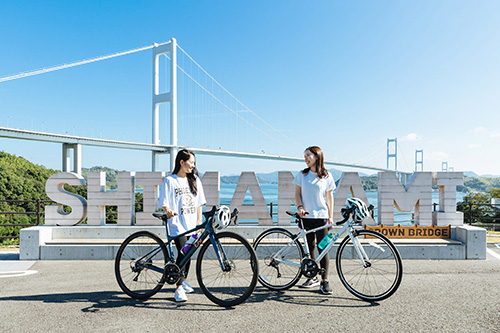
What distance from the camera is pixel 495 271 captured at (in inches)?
170

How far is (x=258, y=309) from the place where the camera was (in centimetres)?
298

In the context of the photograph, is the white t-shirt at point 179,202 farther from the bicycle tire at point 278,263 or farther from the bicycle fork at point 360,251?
the bicycle fork at point 360,251

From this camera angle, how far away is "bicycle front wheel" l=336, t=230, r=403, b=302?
3.15m

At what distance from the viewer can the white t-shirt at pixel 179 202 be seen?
3250 millimetres

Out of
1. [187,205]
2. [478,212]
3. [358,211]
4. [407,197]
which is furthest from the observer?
[478,212]

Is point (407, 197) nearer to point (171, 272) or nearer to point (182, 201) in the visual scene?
point (182, 201)

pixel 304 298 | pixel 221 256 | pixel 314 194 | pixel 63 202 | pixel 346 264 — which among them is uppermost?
pixel 314 194

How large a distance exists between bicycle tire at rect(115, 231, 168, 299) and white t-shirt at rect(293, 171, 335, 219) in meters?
1.43

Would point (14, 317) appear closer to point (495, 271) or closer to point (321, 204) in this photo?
point (321, 204)

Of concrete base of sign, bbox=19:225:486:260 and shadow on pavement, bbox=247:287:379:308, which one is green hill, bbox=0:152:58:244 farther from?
shadow on pavement, bbox=247:287:379:308

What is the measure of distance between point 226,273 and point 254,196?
279 cm

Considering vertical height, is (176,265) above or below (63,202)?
below

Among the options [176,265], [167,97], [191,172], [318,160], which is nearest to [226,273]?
[176,265]

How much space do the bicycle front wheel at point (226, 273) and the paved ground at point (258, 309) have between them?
0.40 ft
